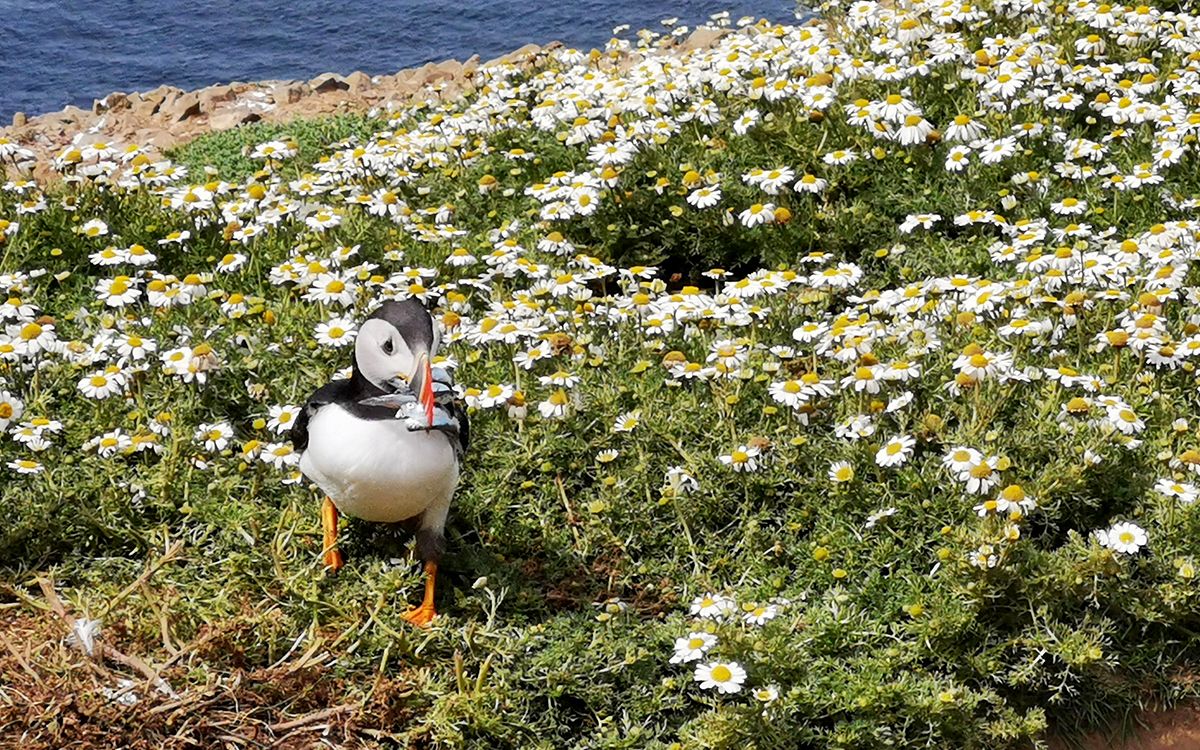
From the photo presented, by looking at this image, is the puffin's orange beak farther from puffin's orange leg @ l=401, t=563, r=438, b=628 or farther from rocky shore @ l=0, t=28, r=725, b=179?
rocky shore @ l=0, t=28, r=725, b=179

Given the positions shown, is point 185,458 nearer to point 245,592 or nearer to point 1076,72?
point 245,592

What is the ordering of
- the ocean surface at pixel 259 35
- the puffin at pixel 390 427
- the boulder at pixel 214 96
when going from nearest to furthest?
1. the puffin at pixel 390 427
2. the boulder at pixel 214 96
3. the ocean surface at pixel 259 35

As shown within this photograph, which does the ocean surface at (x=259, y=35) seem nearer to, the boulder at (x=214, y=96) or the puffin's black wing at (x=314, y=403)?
the boulder at (x=214, y=96)

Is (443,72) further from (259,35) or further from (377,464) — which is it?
(377,464)

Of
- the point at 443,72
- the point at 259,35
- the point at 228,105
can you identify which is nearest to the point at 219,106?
the point at 228,105

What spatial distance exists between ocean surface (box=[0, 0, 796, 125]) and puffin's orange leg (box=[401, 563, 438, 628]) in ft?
21.8

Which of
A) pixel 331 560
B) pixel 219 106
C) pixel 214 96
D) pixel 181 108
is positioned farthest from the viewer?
pixel 214 96

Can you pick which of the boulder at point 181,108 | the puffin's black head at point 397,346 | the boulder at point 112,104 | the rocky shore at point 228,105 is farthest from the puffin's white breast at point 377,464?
the boulder at point 112,104

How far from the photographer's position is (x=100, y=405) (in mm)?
4961

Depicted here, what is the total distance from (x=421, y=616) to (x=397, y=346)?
777mm

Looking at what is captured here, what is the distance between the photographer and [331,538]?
4344 mm

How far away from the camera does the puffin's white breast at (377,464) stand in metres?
3.92

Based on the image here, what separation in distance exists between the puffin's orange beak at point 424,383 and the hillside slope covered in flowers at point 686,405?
2.10ft

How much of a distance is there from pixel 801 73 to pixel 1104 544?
3192 mm
